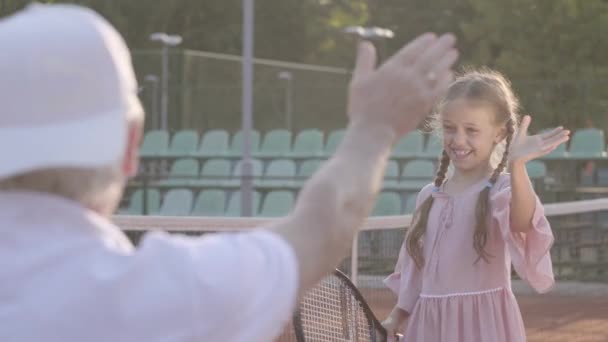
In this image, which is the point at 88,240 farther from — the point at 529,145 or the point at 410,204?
the point at 410,204

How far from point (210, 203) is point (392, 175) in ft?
7.66

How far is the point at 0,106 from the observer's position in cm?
140

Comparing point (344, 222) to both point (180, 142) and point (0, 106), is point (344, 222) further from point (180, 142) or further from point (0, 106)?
point (180, 142)

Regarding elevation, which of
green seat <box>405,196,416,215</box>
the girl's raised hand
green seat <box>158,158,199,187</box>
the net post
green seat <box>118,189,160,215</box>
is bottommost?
green seat <box>118,189,160,215</box>

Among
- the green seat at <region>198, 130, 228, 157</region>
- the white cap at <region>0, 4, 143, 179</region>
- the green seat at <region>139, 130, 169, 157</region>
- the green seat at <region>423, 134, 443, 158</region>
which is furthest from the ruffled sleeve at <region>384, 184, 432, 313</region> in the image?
the green seat at <region>139, 130, 169, 157</region>

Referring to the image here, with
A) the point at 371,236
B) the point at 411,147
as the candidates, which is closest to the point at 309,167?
the point at 411,147

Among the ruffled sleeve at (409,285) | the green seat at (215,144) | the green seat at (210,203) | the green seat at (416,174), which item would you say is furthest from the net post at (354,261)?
the green seat at (215,144)

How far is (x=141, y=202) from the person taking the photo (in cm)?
1658

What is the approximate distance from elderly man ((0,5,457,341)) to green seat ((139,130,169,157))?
1917 centimetres

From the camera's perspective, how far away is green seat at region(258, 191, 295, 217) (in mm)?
14688

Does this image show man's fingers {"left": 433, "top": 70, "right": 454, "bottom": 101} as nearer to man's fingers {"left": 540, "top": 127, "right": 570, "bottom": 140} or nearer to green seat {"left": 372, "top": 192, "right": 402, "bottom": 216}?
man's fingers {"left": 540, "top": 127, "right": 570, "bottom": 140}

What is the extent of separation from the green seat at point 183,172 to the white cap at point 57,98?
1654cm

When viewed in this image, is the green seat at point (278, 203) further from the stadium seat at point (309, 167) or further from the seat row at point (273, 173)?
the stadium seat at point (309, 167)

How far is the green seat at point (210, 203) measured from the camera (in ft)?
52.5
